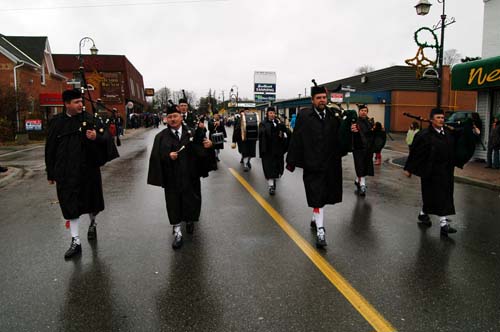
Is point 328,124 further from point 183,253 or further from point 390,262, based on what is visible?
point 183,253

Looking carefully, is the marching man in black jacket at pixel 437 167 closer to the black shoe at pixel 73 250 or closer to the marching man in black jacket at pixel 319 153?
the marching man in black jacket at pixel 319 153

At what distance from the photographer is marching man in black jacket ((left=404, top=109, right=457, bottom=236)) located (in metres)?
5.52

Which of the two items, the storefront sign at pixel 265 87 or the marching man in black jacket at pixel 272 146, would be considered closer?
the marching man in black jacket at pixel 272 146

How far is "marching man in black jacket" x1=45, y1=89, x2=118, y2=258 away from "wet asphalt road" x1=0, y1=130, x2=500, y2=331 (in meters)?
0.57

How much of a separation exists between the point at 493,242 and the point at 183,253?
4.12 meters

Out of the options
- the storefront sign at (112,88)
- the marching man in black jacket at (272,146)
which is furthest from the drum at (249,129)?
the storefront sign at (112,88)

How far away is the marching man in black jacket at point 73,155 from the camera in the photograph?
4688 mm

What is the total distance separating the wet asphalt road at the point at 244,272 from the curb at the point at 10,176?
3.35m

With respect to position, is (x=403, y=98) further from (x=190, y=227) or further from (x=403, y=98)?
(x=190, y=227)

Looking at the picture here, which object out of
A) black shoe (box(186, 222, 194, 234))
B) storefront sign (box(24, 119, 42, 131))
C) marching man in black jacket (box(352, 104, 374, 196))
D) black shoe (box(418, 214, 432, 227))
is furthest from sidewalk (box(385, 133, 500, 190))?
storefront sign (box(24, 119, 42, 131))

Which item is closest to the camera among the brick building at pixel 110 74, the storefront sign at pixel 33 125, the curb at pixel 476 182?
the curb at pixel 476 182

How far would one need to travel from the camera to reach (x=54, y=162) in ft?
15.5

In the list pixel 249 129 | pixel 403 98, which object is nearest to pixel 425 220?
pixel 249 129

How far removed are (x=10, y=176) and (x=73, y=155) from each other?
769 cm
